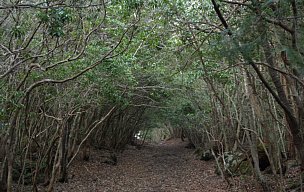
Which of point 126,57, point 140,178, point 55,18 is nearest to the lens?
point 55,18

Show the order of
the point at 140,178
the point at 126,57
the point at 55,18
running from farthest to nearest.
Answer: the point at 140,178, the point at 126,57, the point at 55,18

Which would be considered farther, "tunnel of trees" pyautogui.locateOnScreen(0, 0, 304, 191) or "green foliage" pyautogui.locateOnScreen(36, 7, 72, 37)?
"green foliage" pyautogui.locateOnScreen(36, 7, 72, 37)

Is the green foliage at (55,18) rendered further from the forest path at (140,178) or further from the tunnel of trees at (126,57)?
the forest path at (140,178)

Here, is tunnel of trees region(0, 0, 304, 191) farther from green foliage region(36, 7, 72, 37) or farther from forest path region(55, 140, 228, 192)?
forest path region(55, 140, 228, 192)

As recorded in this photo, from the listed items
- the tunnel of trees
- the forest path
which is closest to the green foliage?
the tunnel of trees

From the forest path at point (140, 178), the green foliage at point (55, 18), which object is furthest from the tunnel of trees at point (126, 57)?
the forest path at point (140, 178)

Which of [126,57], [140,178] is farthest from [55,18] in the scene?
[140,178]

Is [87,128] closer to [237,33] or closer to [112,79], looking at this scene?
[112,79]

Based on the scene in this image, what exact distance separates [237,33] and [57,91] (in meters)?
6.12

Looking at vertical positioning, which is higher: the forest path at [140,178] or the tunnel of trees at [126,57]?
the tunnel of trees at [126,57]

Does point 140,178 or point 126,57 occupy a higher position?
point 126,57

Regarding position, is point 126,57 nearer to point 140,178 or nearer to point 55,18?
point 55,18

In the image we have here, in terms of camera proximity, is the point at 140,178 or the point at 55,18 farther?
the point at 140,178

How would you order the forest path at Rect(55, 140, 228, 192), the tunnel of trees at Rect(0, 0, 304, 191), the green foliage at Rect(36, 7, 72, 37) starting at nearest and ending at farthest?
the tunnel of trees at Rect(0, 0, 304, 191), the green foliage at Rect(36, 7, 72, 37), the forest path at Rect(55, 140, 228, 192)
